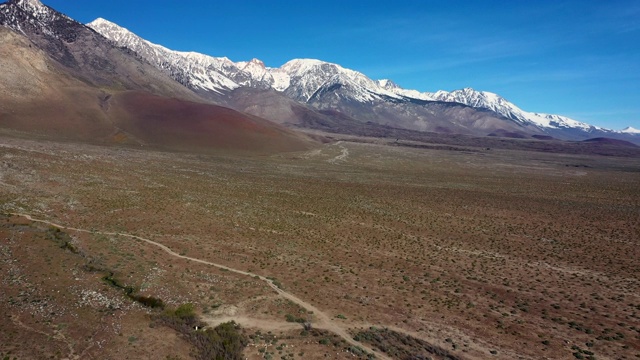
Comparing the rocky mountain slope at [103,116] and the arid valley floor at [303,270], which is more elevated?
the rocky mountain slope at [103,116]

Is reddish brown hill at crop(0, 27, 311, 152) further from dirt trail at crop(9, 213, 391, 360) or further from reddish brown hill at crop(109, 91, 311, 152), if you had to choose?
dirt trail at crop(9, 213, 391, 360)

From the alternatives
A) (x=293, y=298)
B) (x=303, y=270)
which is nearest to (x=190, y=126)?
(x=303, y=270)

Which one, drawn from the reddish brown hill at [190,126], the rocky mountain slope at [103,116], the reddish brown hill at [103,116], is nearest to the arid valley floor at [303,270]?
the rocky mountain slope at [103,116]

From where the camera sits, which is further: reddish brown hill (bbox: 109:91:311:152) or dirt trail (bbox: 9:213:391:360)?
reddish brown hill (bbox: 109:91:311:152)

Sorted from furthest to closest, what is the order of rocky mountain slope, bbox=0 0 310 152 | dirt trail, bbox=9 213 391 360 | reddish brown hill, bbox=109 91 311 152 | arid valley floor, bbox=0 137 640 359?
1. reddish brown hill, bbox=109 91 311 152
2. rocky mountain slope, bbox=0 0 310 152
3. dirt trail, bbox=9 213 391 360
4. arid valley floor, bbox=0 137 640 359

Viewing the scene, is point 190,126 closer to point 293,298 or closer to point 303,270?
point 303,270

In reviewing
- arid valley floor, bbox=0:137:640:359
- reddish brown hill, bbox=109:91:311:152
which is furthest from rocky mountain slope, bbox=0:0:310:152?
arid valley floor, bbox=0:137:640:359

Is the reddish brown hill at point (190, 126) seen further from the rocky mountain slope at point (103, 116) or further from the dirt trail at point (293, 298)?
the dirt trail at point (293, 298)

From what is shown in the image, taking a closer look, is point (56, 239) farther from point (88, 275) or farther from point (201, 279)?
point (201, 279)

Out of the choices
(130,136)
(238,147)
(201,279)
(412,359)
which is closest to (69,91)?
(130,136)
